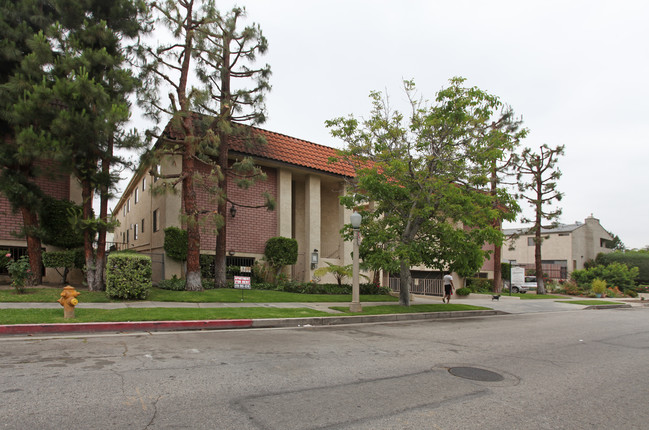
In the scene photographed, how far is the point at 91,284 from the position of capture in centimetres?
1384

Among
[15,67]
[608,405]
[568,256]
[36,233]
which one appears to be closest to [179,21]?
[15,67]

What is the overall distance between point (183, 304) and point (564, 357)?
10.3m

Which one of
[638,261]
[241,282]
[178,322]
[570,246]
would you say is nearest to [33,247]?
[241,282]

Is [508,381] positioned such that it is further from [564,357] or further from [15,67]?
[15,67]

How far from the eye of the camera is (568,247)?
49156mm

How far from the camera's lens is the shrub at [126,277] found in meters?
12.4

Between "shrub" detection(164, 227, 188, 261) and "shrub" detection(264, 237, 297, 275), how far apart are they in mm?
4312

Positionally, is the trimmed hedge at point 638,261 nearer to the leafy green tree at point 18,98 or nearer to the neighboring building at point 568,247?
the neighboring building at point 568,247

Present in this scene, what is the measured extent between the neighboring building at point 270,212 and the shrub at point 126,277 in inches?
188

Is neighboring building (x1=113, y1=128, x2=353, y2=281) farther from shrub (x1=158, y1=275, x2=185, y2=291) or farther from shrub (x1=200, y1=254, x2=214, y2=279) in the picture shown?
shrub (x1=158, y1=275, x2=185, y2=291)

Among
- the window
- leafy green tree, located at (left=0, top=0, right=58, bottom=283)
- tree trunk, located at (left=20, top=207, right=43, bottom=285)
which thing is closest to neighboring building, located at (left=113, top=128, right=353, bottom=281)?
the window

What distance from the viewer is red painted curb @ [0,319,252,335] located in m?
8.05

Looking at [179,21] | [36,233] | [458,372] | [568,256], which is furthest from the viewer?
[568,256]

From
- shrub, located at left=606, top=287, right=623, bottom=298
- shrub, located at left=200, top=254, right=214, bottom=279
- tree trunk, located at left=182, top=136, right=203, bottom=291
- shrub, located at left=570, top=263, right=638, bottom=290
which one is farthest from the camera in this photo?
shrub, located at left=570, top=263, right=638, bottom=290
